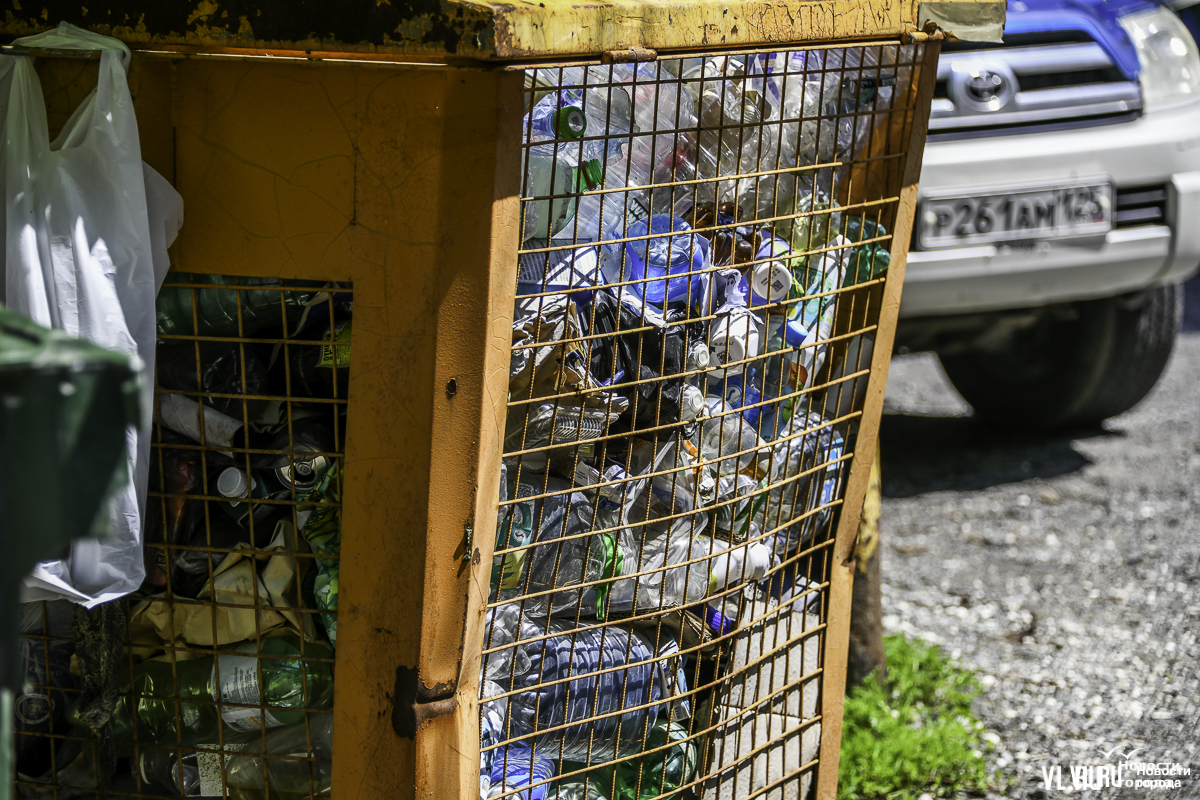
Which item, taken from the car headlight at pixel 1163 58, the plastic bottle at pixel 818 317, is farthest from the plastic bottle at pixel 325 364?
the car headlight at pixel 1163 58

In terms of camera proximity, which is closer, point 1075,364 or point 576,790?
point 576,790

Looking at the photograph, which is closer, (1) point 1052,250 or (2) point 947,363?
(1) point 1052,250

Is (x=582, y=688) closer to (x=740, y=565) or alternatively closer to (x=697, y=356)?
(x=740, y=565)

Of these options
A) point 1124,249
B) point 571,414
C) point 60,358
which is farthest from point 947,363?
point 60,358

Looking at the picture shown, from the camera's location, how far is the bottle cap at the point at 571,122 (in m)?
1.43

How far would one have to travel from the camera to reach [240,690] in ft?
5.08

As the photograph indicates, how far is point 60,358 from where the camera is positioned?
2.50 ft

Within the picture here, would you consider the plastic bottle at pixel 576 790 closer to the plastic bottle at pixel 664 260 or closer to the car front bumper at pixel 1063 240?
the plastic bottle at pixel 664 260

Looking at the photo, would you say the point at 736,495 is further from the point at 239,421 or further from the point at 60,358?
the point at 60,358

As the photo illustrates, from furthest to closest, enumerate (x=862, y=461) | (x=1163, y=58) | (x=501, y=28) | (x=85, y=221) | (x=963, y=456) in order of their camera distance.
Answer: (x=963, y=456)
(x=1163, y=58)
(x=862, y=461)
(x=85, y=221)
(x=501, y=28)

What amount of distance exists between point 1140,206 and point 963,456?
1.24m

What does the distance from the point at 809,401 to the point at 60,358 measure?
4.28 feet

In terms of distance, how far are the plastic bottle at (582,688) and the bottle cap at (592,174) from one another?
628 mm

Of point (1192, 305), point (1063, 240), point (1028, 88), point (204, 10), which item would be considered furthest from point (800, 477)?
point (1192, 305)
